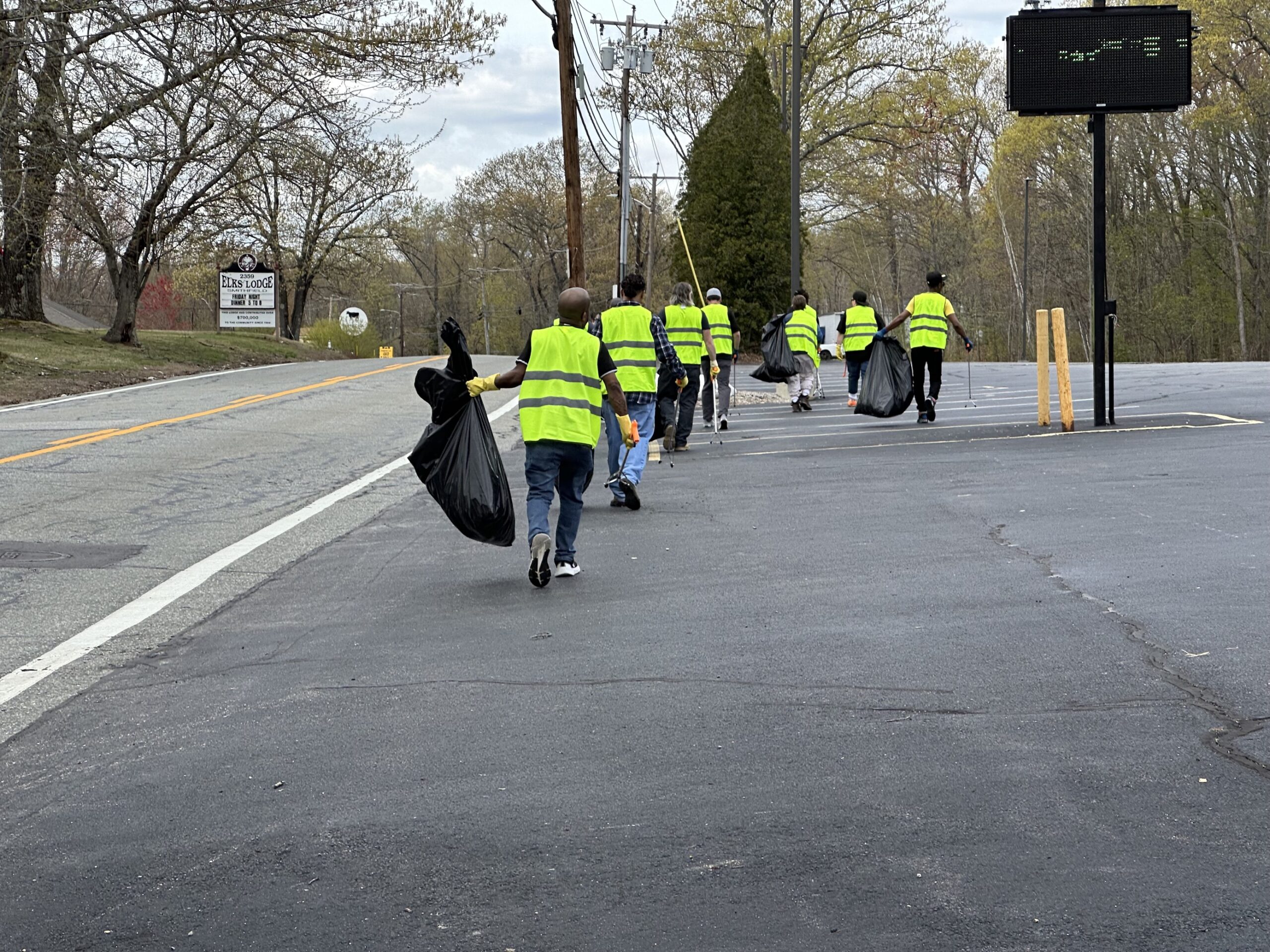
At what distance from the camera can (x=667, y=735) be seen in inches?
209

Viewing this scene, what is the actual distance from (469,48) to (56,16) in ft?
30.0

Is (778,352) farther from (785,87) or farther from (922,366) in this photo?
(785,87)

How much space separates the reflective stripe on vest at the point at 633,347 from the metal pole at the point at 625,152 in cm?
2484

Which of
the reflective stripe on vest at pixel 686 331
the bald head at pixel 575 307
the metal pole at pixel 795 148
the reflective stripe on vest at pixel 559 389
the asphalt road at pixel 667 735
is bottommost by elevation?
the asphalt road at pixel 667 735

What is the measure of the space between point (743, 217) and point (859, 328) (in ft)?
70.1

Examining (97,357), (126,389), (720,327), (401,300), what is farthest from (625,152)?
(401,300)

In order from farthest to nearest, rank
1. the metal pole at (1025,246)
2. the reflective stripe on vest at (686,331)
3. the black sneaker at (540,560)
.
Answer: the metal pole at (1025,246) → the reflective stripe on vest at (686,331) → the black sneaker at (540,560)

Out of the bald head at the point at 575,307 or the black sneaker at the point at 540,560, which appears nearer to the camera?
the black sneaker at the point at 540,560

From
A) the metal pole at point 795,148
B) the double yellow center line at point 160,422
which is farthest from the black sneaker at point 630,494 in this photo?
the metal pole at point 795,148

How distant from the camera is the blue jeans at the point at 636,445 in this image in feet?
38.1

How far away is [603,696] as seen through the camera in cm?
584

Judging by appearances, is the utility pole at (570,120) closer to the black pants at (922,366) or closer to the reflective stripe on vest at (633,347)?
the black pants at (922,366)

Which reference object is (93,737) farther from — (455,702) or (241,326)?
(241,326)

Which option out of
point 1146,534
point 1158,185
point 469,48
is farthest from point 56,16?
point 1158,185
